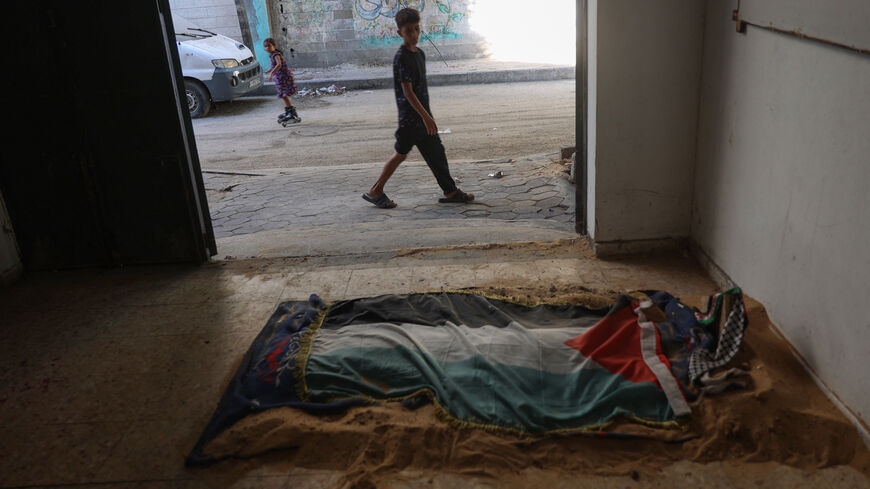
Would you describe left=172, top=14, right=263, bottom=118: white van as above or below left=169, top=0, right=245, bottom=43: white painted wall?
below

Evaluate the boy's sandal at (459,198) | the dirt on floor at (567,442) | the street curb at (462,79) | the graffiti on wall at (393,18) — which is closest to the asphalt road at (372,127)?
the street curb at (462,79)

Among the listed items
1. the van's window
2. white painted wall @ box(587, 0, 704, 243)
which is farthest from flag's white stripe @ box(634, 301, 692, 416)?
the van's window

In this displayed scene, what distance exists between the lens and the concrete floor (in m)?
2.89

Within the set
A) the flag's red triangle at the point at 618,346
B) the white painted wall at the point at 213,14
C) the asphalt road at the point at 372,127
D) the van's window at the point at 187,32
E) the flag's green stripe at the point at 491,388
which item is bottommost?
the flag's green stripe at the point at 491,388

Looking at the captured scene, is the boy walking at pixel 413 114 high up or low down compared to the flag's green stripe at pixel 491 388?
up

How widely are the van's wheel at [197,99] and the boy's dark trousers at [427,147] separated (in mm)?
7694

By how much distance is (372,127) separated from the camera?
11.0m

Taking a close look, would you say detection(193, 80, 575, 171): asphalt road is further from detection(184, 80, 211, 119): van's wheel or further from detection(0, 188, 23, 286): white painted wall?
detection(0, 188, 23, 286): white painted wall

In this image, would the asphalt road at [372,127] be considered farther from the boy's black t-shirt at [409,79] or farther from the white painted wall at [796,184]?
the white painted wall at [796,184]

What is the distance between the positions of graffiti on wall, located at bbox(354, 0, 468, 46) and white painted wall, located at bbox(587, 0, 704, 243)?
44.3 feet

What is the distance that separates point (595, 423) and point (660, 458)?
12.0 inches

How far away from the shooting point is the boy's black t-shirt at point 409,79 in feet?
19.9

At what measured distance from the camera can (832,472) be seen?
269 centimetres

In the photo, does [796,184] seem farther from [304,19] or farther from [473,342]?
[304,19]
